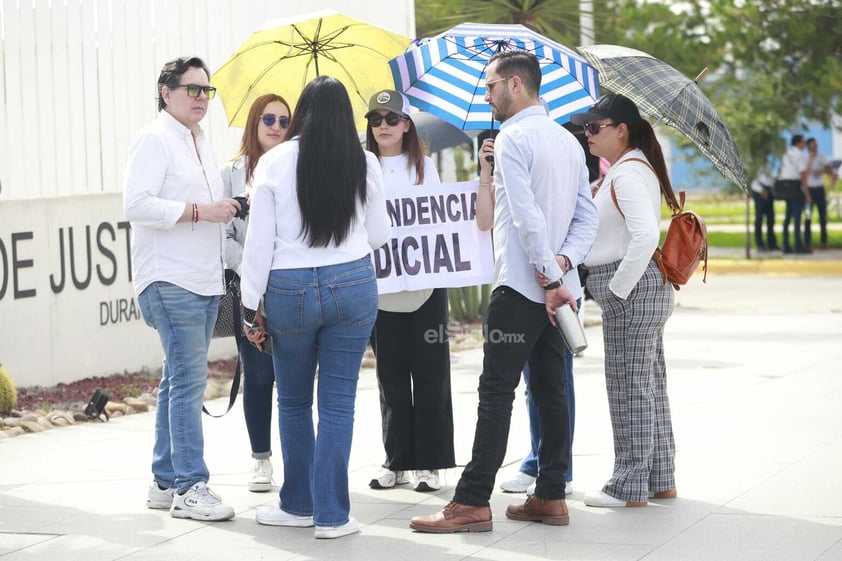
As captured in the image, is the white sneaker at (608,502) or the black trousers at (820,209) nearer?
the white sneaker at (608,502)

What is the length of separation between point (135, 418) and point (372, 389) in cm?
184

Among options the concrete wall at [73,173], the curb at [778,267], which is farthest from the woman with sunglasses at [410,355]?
the curb at [778,267]

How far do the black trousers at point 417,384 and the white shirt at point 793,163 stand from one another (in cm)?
1638

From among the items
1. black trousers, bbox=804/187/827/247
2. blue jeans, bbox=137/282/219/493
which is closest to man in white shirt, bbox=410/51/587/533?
blue jeans, bbox=137/282/219/493

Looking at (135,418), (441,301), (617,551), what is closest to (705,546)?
(617,551)

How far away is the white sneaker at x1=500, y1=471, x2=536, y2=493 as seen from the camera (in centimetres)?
683

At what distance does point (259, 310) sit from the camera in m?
5.86

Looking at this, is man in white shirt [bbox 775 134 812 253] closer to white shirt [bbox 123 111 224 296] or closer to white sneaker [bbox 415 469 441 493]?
white sneaker [bbox 415 469 441 493]

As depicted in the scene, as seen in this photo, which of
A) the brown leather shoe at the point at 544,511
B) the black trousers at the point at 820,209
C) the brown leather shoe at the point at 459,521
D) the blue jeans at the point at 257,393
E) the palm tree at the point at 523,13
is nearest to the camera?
the brown leather shoe at the point at 459,521

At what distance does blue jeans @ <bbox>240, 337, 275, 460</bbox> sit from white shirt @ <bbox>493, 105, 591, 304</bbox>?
57.3 inches

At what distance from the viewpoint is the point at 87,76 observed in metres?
10.9

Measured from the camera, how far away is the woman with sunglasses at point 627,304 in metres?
6.38

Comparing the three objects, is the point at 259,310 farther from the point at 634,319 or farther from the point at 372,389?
the point at 372,389

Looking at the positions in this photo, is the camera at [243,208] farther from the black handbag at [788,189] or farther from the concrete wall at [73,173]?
the black handbag at [788,189]
